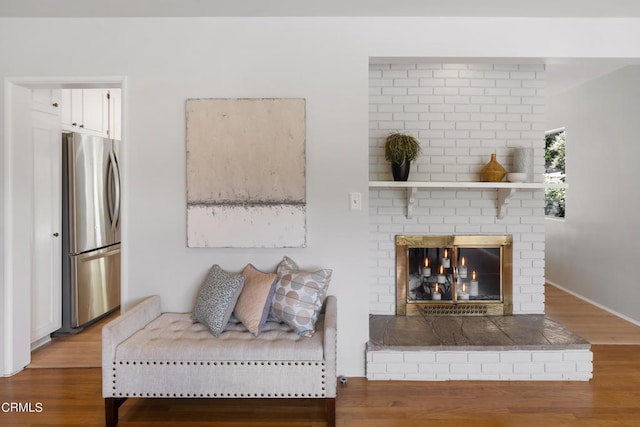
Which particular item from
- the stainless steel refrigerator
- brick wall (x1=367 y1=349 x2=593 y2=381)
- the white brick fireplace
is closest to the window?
the white brick fireplace

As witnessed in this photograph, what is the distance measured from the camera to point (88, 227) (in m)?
4.05

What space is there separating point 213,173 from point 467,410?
2094mm

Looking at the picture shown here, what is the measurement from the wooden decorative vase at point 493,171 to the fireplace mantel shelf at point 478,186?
0.33 ft

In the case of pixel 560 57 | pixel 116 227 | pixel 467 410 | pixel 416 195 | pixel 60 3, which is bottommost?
pixel 467 410

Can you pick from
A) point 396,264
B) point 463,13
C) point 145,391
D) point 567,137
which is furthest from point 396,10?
point 567,137

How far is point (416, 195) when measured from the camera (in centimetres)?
378

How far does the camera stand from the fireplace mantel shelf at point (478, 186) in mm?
3264

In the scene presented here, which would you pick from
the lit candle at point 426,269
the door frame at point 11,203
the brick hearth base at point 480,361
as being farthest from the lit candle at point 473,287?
the door frame at point 11,203

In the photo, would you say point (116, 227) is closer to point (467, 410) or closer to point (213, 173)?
point (213, 173)

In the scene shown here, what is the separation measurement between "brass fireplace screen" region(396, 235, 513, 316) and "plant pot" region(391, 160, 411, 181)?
22.4 inches

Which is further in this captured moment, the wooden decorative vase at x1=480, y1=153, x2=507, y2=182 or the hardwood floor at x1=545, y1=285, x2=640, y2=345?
the hardwood floor at x1=545, y1=285, x2=640, y2=345

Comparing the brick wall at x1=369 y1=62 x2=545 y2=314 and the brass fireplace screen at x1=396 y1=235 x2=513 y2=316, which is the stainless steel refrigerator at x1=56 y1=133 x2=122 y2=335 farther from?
the brass fireplace screen at x1=396 y1=235 x2=513 y2=316

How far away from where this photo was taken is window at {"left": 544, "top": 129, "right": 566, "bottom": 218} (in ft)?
19.2

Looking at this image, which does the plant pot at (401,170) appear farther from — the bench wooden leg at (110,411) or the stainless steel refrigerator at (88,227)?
the stainless steel refrigerator at (88,227)
